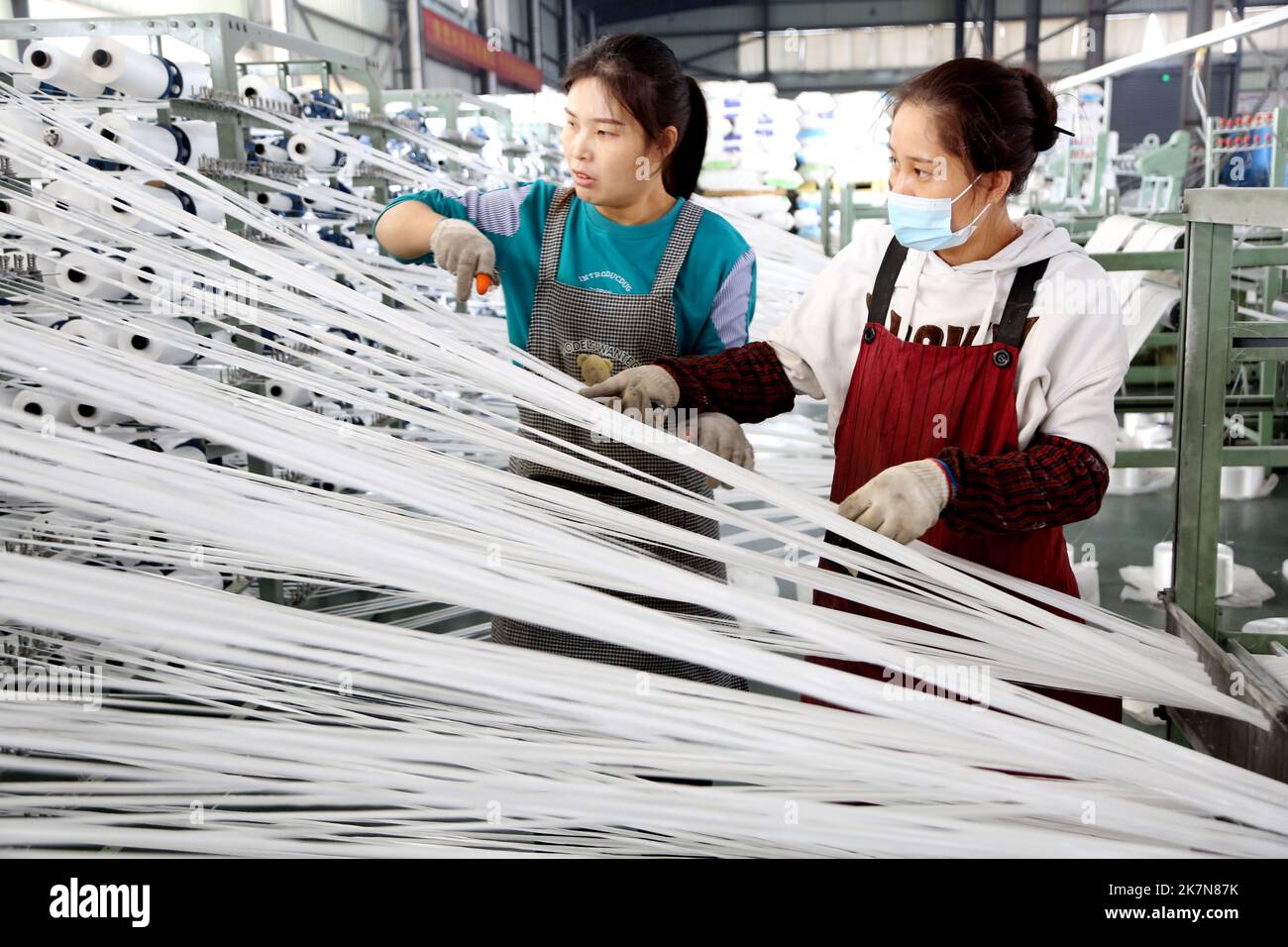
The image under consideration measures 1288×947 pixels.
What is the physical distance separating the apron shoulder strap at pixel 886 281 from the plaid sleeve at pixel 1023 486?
0.22 m

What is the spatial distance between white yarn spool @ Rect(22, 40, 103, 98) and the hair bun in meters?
1.64

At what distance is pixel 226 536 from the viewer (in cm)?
57

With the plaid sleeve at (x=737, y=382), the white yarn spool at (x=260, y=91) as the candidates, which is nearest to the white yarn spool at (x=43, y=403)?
the white yarn spool at (x=260, y=91)

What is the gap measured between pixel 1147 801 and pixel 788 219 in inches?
308

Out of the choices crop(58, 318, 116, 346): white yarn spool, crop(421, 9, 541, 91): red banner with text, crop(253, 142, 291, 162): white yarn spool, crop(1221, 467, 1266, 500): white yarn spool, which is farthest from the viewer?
crop(421, 9, 541, 91): red banner with text

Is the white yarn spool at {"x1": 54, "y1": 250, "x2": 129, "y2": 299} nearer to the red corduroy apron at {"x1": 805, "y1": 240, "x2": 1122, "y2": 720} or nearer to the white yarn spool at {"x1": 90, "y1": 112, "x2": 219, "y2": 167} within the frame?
the white yarn spool at {"x1": 90, "y1": 112, "x2": 219, "y2": 167}

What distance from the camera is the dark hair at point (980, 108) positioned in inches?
33.8

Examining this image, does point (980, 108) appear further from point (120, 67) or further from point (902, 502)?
point (120, 67)

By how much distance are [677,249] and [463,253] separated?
0.79 feet

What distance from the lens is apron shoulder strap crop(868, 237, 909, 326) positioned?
0.98m

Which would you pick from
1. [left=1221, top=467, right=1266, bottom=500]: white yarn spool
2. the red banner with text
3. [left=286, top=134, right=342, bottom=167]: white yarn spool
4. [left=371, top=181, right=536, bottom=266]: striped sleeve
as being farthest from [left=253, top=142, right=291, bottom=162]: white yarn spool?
the red banner with text

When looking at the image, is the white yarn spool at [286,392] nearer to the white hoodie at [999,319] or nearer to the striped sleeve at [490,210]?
the striped sleeve at [490,210]

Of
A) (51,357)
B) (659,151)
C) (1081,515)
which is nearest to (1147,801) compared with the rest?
(1081,515)

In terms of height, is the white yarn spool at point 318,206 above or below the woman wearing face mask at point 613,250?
above
